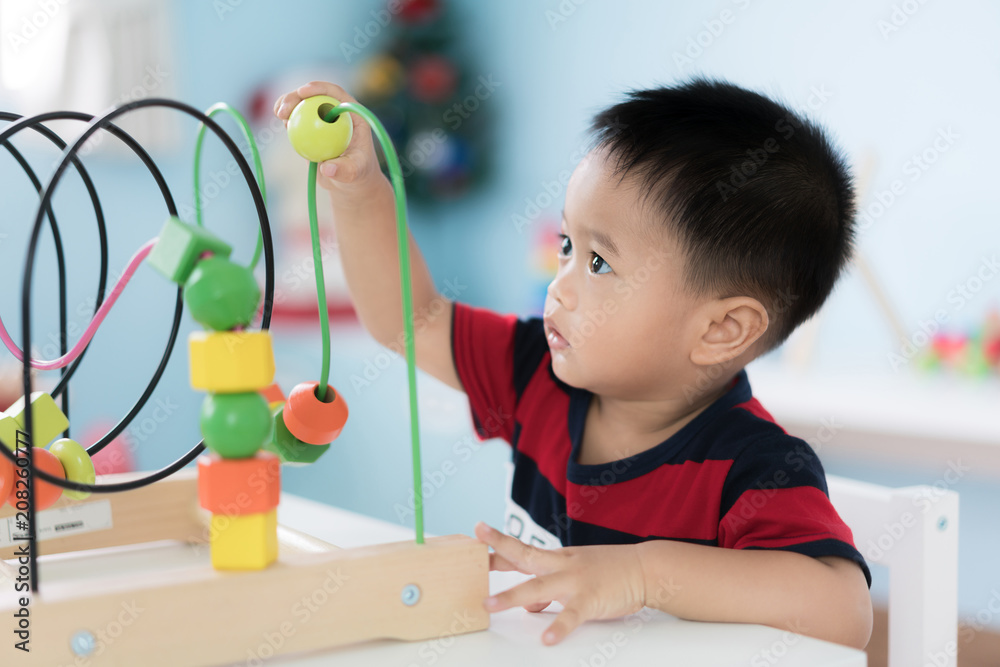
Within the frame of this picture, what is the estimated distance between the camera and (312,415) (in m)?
0.54

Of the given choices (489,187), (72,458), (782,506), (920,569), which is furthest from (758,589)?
(489,187)

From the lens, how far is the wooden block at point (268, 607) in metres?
0.39

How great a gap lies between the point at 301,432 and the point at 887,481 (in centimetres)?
144

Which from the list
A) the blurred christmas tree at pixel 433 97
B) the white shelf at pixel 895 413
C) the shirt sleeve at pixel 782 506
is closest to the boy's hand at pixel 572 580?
the shirt sleeve at pixel 782 506

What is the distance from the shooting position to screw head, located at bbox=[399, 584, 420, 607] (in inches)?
17.6

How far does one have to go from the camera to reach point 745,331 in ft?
2.41

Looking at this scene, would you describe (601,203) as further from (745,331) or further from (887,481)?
(887,481)

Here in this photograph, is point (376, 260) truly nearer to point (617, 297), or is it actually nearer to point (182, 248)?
point (617, 297)

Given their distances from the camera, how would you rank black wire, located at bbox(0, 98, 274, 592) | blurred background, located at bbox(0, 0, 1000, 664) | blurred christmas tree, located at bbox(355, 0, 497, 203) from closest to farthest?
black wire, located at bbox(0, 98, 274, 592) < blurred background, located at bbox(0, 0, 1000, 664) < blurred christmas tree, located at bbox(355, 0, 497, 203)

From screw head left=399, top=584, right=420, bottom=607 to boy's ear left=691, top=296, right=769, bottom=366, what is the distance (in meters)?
0.38

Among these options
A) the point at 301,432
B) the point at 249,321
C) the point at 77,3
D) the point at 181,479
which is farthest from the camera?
the point at 77,3

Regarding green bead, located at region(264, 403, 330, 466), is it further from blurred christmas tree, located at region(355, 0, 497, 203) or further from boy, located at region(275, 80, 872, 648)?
blurred christmas tree, located at region(355, 0, 497, 203)

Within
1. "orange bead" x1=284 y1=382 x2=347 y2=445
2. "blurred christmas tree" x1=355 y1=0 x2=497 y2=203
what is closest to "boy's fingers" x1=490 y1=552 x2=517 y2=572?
"orange bead" x1=284 y1=382 x2=347 y2=445

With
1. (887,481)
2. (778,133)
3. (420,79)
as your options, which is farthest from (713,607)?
(420,79)
